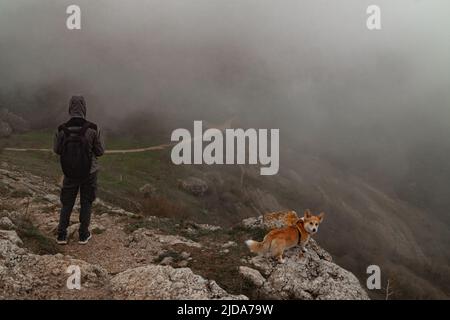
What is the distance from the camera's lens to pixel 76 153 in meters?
15.4

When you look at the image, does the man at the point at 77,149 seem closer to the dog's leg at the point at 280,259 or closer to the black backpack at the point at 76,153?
the black backpack at the point at 76,153

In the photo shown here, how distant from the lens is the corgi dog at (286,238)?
16.0 metres

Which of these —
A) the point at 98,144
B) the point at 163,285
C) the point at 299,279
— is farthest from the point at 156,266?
the point at 299,279

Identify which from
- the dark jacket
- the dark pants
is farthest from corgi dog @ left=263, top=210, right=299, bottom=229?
the dark jacket

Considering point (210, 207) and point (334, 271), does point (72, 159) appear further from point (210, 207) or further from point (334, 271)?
point (210, 207)

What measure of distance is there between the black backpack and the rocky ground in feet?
9.71

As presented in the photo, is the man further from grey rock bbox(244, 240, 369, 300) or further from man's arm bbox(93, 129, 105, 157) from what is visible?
grey rock bbox(244, 240, 369, 300)

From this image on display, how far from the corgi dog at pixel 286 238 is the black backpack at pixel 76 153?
20.6ft

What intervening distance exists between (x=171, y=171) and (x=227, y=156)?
31796mm

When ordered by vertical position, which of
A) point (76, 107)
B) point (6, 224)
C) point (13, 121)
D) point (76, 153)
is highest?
point (76, 107)

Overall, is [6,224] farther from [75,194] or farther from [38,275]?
[38,275]

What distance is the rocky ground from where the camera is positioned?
44.5ft

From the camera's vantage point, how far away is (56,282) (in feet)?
45.7

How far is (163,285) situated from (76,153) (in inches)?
212
